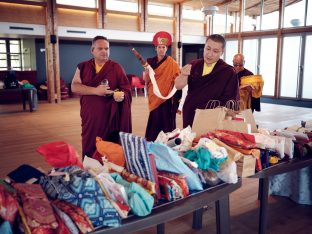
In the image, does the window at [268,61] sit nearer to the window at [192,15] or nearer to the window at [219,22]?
the window at [219,22]

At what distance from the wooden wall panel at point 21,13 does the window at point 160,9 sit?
4.00 metres

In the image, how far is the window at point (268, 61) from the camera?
11.5 meters

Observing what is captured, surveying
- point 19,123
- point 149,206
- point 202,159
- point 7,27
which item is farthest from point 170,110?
point 7,27

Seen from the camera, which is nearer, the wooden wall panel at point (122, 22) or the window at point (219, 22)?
the wooden wall panel at point (122, 22)

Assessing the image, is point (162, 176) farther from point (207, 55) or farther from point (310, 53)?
point (310, 53)

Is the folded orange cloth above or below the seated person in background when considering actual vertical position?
below

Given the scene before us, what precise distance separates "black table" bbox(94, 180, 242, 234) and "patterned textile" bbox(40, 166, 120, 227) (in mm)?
40

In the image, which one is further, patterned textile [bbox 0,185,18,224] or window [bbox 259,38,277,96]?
window [bbox 259,38,277,96]

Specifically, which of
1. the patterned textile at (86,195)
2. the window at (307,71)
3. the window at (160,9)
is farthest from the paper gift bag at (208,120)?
the window at (160,9)

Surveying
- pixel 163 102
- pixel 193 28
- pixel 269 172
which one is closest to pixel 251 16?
pixel 193 28

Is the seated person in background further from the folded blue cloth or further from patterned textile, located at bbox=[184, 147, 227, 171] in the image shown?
the folded blue cloth

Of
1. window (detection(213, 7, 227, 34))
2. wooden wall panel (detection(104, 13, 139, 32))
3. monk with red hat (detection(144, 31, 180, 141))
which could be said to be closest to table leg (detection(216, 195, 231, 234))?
monk with red hat (detection(144, 31, 180, 141))

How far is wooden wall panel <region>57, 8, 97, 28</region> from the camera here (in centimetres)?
1011

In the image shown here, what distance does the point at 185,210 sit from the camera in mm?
1312
